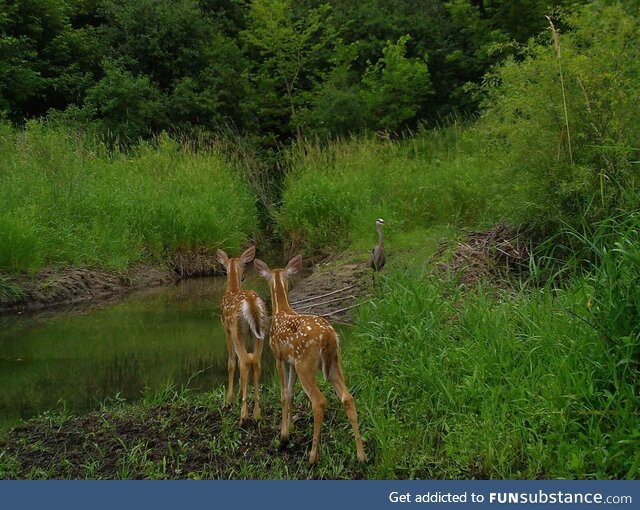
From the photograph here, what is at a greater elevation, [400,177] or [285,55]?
[285,55]

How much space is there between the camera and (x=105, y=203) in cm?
1433

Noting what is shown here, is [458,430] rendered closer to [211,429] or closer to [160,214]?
[211,429]

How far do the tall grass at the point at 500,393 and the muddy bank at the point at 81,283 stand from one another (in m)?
6.39

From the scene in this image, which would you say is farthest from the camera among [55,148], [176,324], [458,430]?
[55,148]

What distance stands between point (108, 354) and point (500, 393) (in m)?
4.97

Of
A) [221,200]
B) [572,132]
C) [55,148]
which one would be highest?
[572,132]

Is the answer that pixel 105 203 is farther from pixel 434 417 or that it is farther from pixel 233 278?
pixel 434 417

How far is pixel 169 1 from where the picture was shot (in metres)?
24.5

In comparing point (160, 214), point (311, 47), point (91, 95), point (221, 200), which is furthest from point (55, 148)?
point (311, 47)

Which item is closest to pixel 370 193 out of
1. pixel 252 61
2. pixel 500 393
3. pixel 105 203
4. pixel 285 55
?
pixel 105 203

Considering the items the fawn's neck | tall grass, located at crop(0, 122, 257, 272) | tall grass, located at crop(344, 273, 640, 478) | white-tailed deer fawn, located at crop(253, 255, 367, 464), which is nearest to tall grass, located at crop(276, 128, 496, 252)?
tall grass, located at crop(0, 122, 257, 272)

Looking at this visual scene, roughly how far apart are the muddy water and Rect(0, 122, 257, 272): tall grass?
4.58ft

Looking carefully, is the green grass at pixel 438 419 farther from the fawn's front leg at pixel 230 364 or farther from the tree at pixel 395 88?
the tree at pixel 395 88

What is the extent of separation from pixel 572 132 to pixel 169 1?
1831cm
